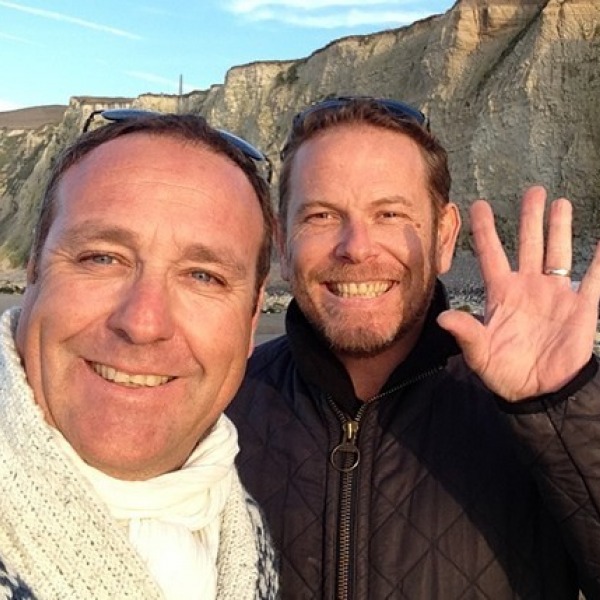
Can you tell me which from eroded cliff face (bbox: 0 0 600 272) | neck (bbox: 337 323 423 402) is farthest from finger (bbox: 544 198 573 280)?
eroded cliff face (bbox: 0 0 600 272)

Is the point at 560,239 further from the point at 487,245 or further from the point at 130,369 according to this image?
the point at 130,369

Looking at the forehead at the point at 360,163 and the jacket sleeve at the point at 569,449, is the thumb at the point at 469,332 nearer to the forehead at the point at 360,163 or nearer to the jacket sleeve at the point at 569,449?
the jacket sleeve at the point at 569,449

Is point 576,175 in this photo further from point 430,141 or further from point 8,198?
point 8,198

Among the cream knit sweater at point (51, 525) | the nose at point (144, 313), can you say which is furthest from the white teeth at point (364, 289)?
the cream knit sweater at point (51, 525)

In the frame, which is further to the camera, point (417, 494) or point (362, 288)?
point (362, 288)

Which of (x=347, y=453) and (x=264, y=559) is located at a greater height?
(x=347, y=453)

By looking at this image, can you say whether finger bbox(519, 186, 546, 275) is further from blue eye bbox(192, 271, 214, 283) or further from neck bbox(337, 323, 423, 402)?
blue eye bbox(192, 271, 214, 283)

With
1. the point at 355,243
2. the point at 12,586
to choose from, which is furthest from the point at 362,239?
the point at 12,586
